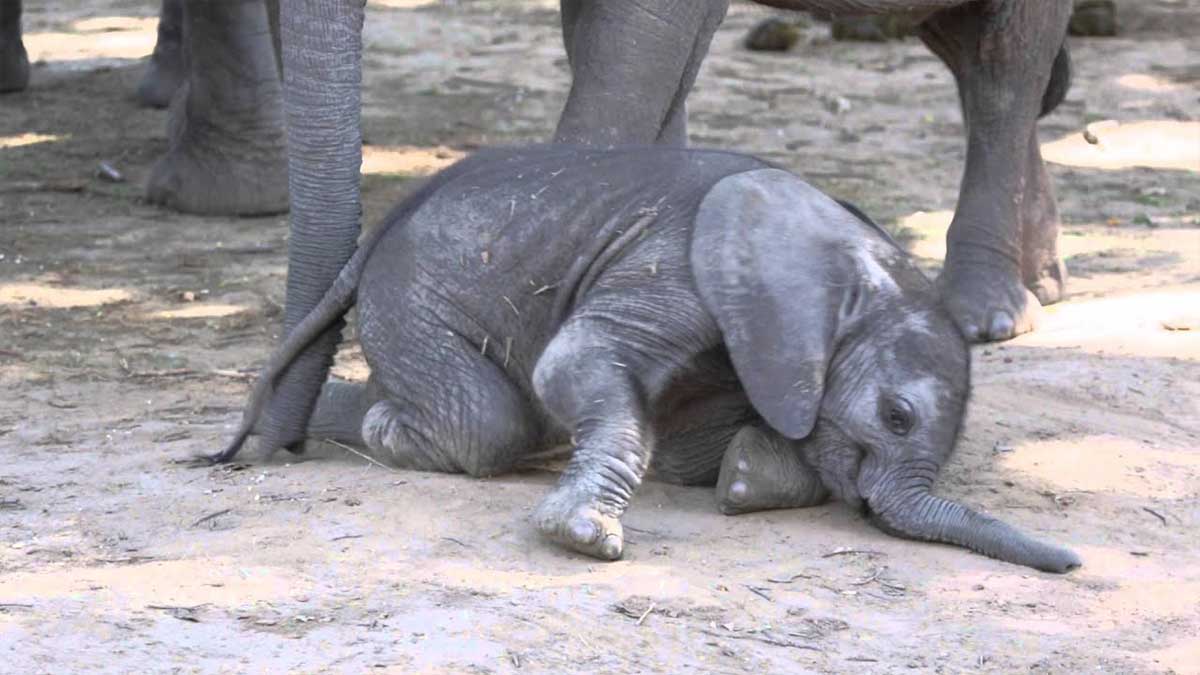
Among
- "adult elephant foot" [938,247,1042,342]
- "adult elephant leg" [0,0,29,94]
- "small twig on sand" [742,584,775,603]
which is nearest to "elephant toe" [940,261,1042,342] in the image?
"adult elephant foot" [938,247,1042,342]

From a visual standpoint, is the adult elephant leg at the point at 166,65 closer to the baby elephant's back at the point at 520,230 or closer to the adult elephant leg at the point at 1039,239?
the adult elephant leg at the point at 1039,239

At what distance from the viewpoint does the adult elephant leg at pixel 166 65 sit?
11.9 meters

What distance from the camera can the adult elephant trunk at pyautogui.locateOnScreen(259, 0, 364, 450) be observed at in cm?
505

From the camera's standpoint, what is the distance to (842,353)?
15.7 ft

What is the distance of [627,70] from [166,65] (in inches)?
265

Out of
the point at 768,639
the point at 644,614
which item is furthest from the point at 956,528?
the point at 644,614

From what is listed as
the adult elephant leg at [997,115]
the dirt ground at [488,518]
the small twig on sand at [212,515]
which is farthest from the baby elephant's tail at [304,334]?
the adult elephant leg at [997,115]

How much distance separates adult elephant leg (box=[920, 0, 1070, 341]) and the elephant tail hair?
0.28m

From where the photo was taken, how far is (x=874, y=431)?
15.5ft

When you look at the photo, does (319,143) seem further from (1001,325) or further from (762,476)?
(1001,325)

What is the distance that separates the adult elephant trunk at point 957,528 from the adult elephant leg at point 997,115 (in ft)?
9.07

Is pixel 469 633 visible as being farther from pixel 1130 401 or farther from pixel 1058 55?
pixel 1058 55

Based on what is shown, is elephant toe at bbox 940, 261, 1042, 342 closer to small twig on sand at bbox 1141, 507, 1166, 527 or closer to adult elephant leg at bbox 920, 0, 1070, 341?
adult elephant leg at bbox 920, 0, 1070, 341

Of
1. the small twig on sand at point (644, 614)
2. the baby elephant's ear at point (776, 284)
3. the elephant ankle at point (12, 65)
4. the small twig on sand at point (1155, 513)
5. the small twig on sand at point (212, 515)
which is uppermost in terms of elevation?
the baby elephant's ear at point (776, 284)
